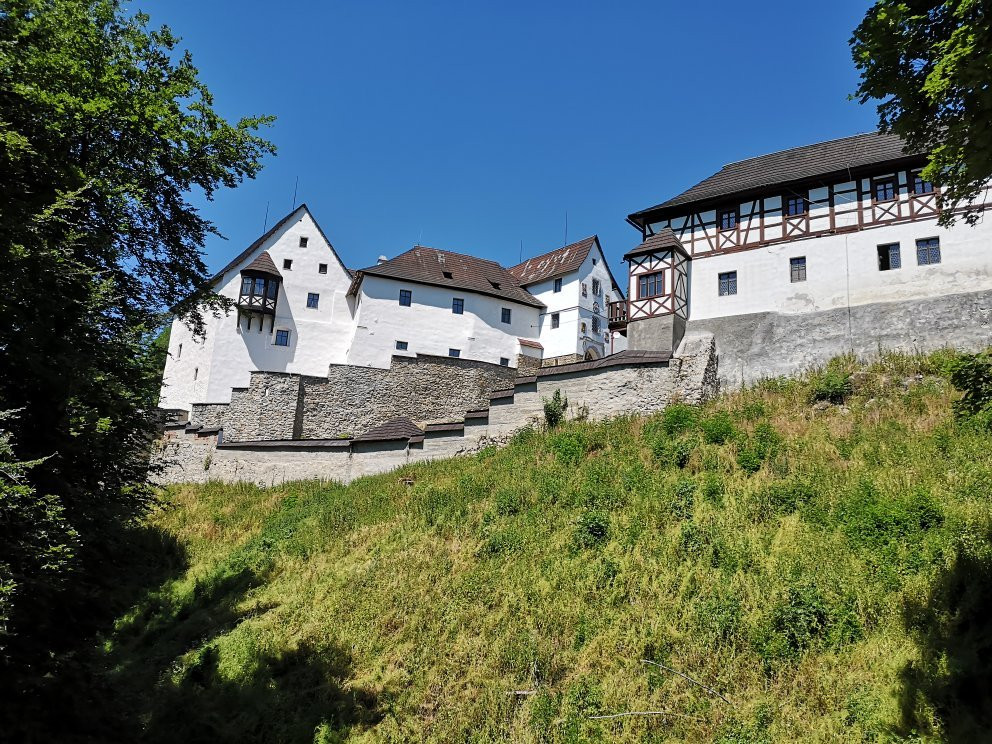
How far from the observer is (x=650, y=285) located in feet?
81.5

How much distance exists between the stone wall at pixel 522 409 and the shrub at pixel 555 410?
0.23 metres

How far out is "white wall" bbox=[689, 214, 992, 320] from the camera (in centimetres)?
2098

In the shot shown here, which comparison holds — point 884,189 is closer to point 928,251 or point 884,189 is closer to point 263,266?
point 928,251

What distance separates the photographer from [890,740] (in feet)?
26.3

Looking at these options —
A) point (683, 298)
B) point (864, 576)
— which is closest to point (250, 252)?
point (683, 298)

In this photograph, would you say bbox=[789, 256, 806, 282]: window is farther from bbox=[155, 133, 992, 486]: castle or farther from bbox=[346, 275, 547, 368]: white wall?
bbox=[346, 275, 547, 368]: white wall

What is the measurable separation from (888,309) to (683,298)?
6.38 metres

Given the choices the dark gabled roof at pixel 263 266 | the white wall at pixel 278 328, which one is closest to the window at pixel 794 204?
the white wall at pixel 278 328

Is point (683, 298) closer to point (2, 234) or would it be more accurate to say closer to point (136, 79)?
point (136, 79)

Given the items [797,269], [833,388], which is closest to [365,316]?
[797,269]

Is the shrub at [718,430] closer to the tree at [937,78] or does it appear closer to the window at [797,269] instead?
the window at [797,269]

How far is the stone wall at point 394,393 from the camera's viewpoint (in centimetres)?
3072

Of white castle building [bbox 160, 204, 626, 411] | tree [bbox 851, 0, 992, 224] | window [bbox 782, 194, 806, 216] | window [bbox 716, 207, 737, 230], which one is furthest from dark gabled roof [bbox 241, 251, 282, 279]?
tree [bbox 851, 0, 992, 224]

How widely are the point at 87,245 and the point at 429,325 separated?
80.5 feet
